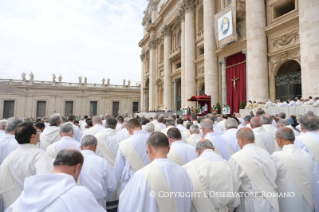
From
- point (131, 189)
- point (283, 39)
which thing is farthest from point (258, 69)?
point (131, 189)

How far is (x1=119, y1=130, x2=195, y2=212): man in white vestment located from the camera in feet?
7.14

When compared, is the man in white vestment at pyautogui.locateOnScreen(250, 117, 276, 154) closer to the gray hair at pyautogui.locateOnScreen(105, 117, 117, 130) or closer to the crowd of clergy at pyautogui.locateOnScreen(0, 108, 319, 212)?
the crowd of clergy at pyautogui.locateOnScreen(0, 108, 319, 212)

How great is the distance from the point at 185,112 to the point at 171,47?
1233 cm

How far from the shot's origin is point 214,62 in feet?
66.6

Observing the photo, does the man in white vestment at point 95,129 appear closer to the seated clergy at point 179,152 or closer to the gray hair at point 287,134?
the seated clergy at point 179,152

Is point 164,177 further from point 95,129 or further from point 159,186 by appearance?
point 95,129

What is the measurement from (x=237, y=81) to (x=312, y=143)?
15574mm

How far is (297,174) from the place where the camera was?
3020 millimetres

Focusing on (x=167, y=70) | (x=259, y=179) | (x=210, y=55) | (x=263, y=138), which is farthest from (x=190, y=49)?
(x=259, y=179)

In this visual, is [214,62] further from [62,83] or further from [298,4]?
[62,83]

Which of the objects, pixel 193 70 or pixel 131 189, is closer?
pixel 131 189

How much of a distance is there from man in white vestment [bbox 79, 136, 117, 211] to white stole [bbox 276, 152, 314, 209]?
2541 mm

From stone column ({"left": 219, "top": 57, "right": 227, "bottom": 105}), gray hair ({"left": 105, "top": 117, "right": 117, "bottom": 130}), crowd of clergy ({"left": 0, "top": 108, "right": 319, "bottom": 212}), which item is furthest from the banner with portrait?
gray hair ({"left": 105, "top": 117, "right": 117, "bottom": 130})

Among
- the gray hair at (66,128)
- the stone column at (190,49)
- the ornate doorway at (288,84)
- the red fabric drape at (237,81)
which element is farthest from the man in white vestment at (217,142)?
the stone column at (190,49)
